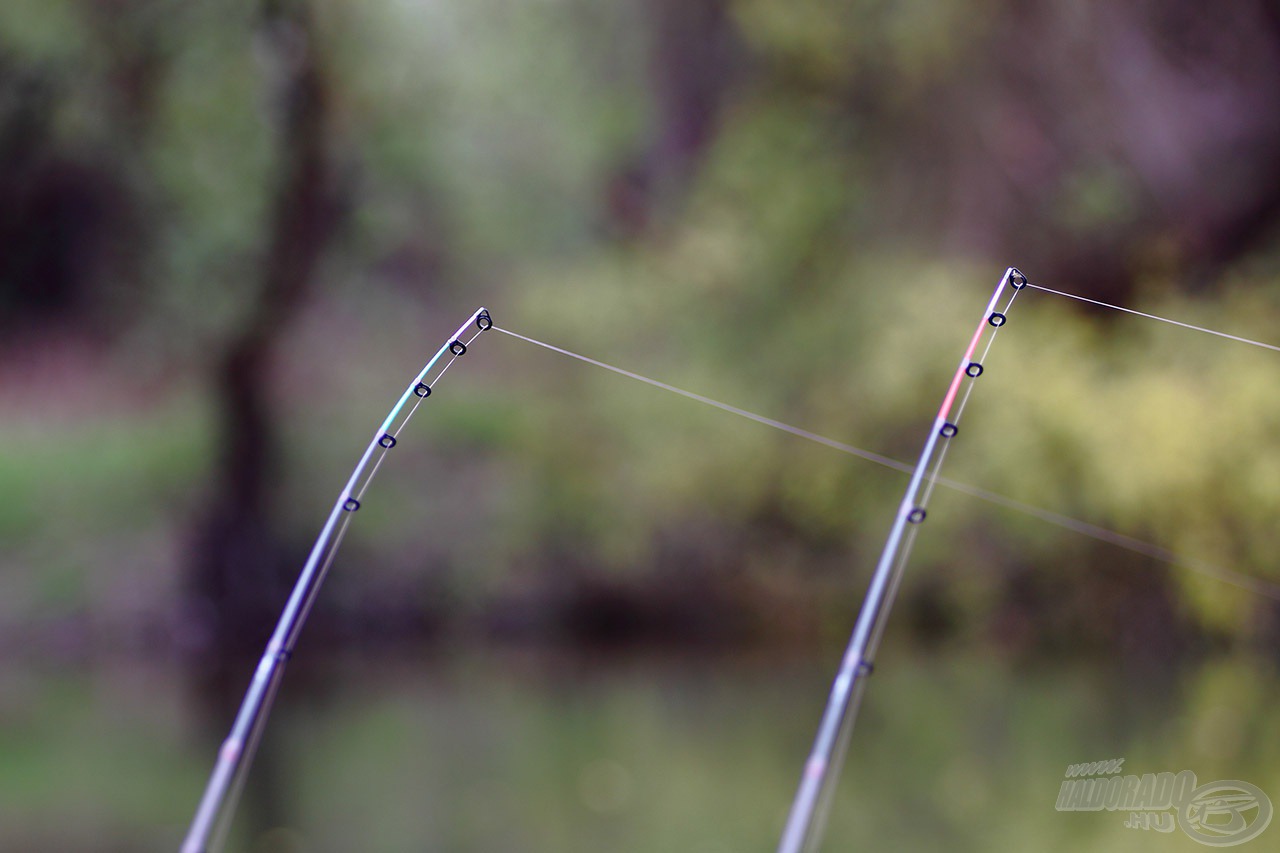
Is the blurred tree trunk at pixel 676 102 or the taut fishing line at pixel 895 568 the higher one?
the blurred tree trunk at pixel 676 102

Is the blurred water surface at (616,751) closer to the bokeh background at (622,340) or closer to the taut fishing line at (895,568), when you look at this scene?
the bokeh background at (622,340)

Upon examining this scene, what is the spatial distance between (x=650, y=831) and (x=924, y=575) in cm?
541

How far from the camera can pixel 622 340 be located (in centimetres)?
1066

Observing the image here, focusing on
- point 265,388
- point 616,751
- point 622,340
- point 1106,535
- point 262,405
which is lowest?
point 616,751

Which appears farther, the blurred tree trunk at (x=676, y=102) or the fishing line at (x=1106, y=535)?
the blurred tree trunk at (x=676, y=102)

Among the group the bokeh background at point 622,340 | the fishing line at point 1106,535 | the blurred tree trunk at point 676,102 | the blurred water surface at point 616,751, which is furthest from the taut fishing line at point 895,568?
the blurred tree trunk at point 676,102

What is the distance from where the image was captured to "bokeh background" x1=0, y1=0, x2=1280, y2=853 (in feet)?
30.9

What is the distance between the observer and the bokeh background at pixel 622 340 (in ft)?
30.9

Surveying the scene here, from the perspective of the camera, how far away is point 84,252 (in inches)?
461

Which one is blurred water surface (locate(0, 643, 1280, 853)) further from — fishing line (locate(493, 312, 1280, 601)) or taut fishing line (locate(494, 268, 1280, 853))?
fishing line (locate(493, 312, 1280, 601))

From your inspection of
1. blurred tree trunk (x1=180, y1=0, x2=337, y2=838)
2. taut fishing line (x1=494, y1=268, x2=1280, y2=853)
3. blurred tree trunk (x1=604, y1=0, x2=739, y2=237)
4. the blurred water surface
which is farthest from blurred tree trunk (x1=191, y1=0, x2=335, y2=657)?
taut fishing line (x1=494, y1=268, x2=1280, y2=853)

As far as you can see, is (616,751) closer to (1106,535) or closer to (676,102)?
(1106,535)

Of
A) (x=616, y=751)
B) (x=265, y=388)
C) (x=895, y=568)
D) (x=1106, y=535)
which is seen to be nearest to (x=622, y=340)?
(x=895, y=568)

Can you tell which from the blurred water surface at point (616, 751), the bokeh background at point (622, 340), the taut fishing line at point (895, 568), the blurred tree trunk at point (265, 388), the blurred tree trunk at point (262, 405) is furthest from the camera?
the blurred tree trunk at point (262, 405)
